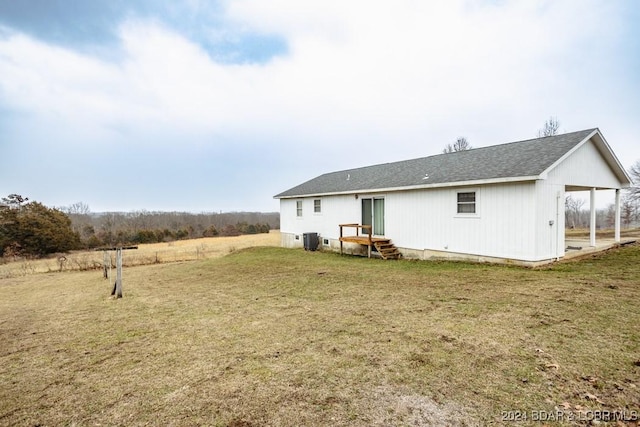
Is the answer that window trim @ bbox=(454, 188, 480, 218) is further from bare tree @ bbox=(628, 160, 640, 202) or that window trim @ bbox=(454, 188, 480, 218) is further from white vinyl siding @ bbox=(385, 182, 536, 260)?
bare tree @ bbox=(628, 160, 640, 202)

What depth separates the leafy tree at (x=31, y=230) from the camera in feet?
88.0

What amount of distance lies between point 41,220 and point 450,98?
3582cm

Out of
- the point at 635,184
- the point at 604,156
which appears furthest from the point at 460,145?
the point at 604,156

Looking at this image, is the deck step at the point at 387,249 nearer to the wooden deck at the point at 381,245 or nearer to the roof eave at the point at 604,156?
the wooden deck at the point at 381,245

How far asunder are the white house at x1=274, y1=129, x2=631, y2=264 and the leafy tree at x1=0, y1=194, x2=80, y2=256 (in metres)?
29.2

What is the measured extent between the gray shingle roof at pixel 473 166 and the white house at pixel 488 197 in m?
0.03

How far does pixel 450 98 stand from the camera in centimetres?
2069

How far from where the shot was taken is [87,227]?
37531 millimetres

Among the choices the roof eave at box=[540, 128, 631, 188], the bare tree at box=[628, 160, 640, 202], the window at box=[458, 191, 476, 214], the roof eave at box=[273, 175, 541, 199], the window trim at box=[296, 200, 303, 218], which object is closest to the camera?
the roof eave at box=[273, 175, 541, 199]

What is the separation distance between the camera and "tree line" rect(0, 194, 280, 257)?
27.3 meters

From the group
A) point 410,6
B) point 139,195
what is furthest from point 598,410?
point 139,195

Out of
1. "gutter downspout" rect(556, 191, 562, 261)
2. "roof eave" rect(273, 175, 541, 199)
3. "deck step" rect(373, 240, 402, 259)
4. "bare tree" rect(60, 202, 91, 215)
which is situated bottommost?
"deck step" rect(373, 240, 402, 259)

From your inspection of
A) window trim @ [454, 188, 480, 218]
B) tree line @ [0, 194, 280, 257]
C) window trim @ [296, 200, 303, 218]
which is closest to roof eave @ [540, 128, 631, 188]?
window trim @ [454, 188, 480, 218]

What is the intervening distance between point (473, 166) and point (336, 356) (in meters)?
9.80
